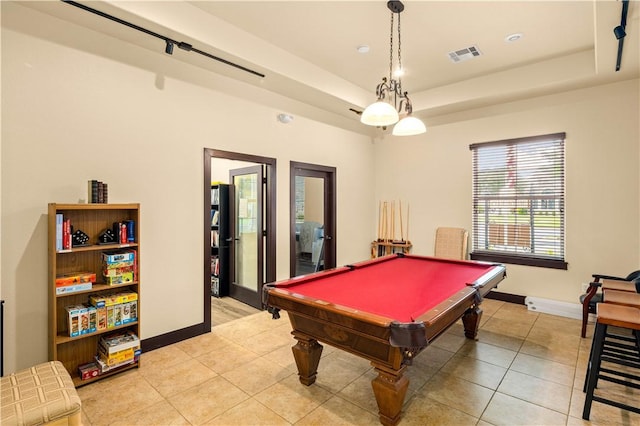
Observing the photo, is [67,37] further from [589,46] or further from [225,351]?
[589,46]

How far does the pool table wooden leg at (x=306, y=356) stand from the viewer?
2541 mm

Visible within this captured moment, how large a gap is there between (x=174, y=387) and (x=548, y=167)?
5.40 m

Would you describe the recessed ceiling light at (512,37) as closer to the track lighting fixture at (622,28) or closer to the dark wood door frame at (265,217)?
the track lighting fixture at (622,28)

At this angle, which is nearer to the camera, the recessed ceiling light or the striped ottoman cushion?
the striped ottoman cushion

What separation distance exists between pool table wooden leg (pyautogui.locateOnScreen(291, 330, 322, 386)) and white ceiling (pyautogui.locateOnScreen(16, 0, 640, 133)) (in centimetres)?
297

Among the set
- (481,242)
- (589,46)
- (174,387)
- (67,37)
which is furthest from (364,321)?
(589,46)

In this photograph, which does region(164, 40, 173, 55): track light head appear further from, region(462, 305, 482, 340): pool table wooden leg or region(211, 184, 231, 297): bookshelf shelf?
region(462, 305, 482, 340): pool table wooden leg

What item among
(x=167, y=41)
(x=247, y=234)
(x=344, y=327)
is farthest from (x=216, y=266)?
(x=344, y=327)

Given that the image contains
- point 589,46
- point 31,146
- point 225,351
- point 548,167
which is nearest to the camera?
point 31,146

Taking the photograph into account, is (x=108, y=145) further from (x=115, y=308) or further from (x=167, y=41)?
(x=115, y=308)

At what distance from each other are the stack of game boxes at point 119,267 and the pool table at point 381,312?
1374 mm

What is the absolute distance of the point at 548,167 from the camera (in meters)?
4.55

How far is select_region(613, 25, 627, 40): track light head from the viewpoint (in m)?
2.71

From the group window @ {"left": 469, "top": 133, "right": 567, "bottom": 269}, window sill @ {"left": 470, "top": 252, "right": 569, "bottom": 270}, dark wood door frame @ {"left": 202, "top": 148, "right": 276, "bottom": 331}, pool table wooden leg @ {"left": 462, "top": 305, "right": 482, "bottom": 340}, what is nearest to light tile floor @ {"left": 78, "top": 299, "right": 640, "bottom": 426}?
pool table wooden leg @ {"left": 462, "top": 305, "right": 482, "bottom": 340}
